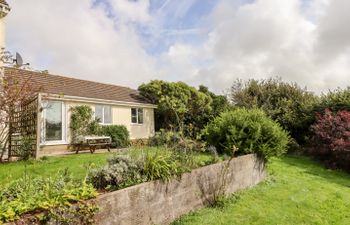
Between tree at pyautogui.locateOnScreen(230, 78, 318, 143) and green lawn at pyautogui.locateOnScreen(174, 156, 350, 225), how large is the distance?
9025 mm

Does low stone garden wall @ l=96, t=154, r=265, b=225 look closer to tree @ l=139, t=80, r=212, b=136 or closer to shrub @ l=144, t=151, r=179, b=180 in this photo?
shrub @ l=144, t=151, r=179, b=180

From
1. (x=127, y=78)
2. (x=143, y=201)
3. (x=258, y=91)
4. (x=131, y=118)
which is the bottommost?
(x=143, y=201)

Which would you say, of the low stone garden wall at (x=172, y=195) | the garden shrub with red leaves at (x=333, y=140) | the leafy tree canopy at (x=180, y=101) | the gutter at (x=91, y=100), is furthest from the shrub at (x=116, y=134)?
the low stone garden wall at (x=172, y=195)

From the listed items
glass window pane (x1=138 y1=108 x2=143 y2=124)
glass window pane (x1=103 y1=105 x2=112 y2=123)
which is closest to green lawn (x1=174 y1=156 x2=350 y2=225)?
glass window pane (x1=103 y1=105 x2=112 y2=123)

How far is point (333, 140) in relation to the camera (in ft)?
50.3

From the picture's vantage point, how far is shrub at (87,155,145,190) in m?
5.14

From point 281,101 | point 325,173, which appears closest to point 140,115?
point 281,101

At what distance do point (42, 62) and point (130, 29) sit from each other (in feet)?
22.2

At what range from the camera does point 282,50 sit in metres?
18.1

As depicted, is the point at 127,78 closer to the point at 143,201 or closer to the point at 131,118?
the point at 131,118

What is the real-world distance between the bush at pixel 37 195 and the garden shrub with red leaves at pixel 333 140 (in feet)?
45.8

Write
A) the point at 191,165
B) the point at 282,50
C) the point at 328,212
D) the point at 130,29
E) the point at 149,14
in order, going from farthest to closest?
the point at 282,50 < the point at 130,29 < the point at 149,14 < the point at 328,212 < the point at 191,165

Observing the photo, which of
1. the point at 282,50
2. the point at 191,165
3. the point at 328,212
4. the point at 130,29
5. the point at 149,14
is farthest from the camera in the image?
the point at 282,50

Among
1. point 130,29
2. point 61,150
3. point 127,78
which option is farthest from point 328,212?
point 127,78
